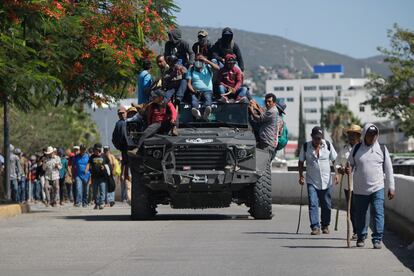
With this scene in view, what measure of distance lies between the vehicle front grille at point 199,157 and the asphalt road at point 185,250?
41.5 inches

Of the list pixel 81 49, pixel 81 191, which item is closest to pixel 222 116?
pixel 81 49

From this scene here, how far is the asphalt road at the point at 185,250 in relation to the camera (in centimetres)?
1382

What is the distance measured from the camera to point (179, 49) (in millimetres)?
25266

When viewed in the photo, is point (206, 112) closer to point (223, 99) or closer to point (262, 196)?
point (223, 99)

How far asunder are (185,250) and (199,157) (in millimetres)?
6568

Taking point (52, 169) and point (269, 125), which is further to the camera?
point (52, 169)

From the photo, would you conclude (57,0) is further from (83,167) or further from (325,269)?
(325,269)

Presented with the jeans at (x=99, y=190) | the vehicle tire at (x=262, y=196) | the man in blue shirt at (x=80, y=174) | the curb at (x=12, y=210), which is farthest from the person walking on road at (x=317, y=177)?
the man in blue shirt at (x=80, y=174)

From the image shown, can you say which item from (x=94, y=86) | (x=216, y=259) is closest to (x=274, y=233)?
(x=216, y=259)

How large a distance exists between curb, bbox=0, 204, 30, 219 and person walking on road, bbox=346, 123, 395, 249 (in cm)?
1121

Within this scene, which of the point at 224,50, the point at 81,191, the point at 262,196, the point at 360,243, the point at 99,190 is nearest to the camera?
the point at 360,243

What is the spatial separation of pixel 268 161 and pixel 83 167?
11.1 meters

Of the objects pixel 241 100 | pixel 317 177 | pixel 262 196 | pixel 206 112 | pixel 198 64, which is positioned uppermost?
pixel 198 64

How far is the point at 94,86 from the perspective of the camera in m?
30.2
